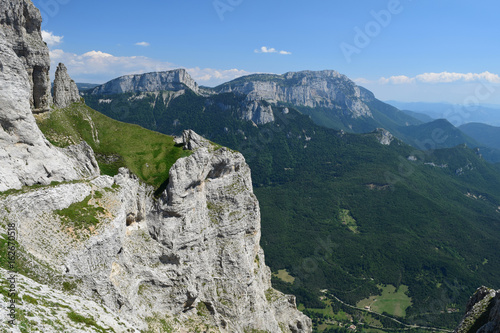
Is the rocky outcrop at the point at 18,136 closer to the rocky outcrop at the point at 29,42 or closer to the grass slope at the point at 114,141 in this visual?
the rocky outcrop at the point at 29,42

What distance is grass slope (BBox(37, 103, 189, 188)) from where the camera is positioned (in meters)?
47.9

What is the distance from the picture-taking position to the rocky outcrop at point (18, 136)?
107 ft

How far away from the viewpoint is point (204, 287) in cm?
4925

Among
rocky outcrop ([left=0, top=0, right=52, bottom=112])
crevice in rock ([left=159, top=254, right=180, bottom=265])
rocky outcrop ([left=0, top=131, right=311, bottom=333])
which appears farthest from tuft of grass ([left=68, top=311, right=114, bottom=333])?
rocky outcrop ([left=0, top=0, right=52, bottom=112])

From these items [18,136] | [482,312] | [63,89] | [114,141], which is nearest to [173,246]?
[114,141]

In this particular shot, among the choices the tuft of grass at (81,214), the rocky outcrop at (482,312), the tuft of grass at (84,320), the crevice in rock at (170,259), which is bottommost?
the rocky outcrop at (482,312)

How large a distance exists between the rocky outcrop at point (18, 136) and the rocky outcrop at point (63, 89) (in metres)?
14.4

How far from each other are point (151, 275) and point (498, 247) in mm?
233307

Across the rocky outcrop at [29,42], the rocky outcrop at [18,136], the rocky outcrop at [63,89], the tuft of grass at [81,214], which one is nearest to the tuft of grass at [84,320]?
the tuft of grass at [81,214]

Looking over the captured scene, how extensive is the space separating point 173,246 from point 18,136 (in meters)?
24.1

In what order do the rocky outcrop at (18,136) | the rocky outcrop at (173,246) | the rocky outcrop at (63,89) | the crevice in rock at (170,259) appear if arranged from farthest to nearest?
the rocky outcrop at (63,89) < the crevice in rock at (170,259) < the rocky outcrop at (18,136) < the rocky outcrop at (173,246)

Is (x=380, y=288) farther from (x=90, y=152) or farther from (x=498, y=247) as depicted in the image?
(x=90, y=152)

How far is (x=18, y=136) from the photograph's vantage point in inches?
1377

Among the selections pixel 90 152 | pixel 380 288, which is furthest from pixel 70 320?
pixel 380 288
